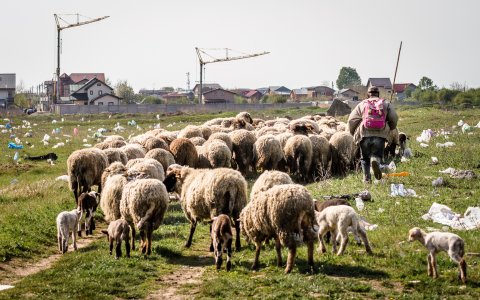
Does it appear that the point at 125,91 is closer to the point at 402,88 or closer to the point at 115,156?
the point at 402,88

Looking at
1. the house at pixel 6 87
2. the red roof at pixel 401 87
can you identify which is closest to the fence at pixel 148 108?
the house at pixel 6 87

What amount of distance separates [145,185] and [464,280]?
249 inches

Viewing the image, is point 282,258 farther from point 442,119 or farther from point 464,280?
point 442,119

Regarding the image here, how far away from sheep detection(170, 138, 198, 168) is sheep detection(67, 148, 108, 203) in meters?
3.17

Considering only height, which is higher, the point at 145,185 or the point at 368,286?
the point at 145,185

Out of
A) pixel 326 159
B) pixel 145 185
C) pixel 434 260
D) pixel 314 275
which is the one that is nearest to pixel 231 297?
pixel 314 275

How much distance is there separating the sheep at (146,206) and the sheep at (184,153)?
26.2ft

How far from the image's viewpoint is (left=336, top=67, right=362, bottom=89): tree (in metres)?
177

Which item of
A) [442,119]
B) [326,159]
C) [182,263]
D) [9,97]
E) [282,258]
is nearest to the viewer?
[282,258]

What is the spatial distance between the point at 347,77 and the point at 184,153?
526ft

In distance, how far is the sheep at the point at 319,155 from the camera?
22.9 metres

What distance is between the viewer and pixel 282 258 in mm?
11438

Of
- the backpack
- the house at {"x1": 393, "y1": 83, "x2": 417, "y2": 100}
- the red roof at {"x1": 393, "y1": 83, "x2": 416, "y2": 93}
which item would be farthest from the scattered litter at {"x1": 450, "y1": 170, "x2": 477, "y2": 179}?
the red roof at {"x1": 393, "y1": 83, "x2": 416, "y2": 93}

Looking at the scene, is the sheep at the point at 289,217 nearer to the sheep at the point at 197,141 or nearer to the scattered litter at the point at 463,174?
the scattered litter at the point at 463,174
